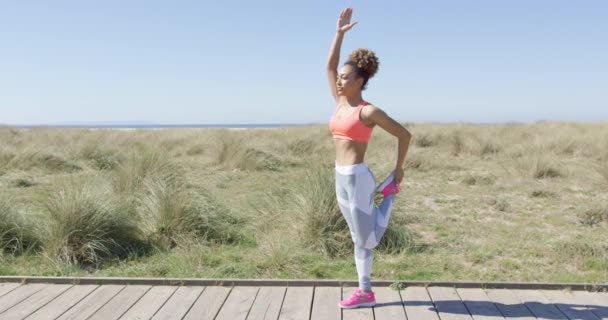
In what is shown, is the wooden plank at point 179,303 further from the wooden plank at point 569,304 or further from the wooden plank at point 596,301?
the wooden plank at point 596,301

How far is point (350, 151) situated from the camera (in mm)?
3441

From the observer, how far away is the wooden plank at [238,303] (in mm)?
3490

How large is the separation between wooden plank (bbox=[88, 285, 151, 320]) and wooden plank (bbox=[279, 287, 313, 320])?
3.50ft

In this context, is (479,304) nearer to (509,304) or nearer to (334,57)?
(509,304)

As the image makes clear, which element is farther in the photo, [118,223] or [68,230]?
[118,223]

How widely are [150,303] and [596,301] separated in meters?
3.13

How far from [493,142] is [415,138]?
2.76m

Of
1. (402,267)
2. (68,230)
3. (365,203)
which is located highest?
(365,203)

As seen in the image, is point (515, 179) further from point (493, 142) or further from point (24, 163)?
point (24, 163)

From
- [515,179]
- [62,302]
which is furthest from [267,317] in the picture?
[515,179]

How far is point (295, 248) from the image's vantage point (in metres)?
5.28

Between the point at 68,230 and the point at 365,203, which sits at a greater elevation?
the point at 365,203

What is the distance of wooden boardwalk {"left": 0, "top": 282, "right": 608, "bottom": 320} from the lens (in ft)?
11.4

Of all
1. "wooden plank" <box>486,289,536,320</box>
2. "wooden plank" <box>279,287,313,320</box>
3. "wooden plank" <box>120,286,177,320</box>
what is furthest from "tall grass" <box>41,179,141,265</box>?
"wooden plank" <box>486,289,536,320</box>
